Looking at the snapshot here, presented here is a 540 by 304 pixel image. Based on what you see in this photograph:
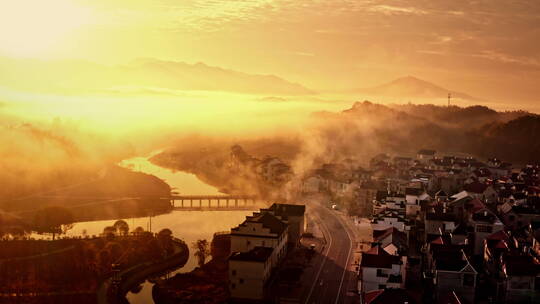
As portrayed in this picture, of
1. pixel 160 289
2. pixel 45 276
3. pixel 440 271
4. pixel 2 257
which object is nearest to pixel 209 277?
pixel 160 289

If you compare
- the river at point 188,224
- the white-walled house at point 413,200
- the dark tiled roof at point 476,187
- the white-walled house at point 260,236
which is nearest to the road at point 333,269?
the white-walled house at point 260,236

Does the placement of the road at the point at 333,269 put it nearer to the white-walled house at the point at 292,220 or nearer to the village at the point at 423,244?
the village at the point at 423,244

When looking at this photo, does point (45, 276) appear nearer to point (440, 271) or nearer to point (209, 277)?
point (209, 277)

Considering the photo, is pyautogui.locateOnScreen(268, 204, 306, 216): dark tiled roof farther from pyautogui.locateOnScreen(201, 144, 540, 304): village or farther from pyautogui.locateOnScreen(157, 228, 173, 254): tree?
pyautogui.locateOnScreen(157, 228, 173, 254): tree

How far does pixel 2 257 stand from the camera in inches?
907

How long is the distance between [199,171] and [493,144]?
32164mm

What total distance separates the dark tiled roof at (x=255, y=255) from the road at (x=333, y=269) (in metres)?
1.86

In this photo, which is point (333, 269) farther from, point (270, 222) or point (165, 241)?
point (165, 241)


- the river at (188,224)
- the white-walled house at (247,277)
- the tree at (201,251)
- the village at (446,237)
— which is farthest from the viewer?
the river at (188,224)

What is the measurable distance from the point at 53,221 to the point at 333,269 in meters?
15.3

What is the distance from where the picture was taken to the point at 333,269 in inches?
808

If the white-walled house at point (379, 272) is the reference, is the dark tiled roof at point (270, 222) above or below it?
above

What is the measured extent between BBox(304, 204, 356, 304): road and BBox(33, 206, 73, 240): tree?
13337 mm

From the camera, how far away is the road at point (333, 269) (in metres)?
17.8
